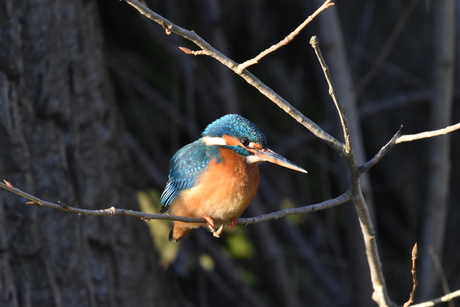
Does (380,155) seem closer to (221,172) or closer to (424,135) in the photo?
(424,135)

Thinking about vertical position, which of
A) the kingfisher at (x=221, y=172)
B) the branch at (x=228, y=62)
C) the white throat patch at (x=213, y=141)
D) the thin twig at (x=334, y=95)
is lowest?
the thin twig at (x=334, y=95)

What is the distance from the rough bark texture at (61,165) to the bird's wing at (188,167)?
0.50m

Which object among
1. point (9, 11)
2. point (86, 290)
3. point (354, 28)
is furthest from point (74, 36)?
point (354, 28)

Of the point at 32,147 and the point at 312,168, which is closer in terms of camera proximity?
the point at 32,147

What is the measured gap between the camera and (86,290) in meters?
2.97

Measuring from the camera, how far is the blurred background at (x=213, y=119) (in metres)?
2.94

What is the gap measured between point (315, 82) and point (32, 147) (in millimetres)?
2997

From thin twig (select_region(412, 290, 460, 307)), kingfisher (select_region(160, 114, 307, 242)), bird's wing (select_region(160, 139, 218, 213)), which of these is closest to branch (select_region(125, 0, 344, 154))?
thin twig (select_region(412, 290, 460, 307))

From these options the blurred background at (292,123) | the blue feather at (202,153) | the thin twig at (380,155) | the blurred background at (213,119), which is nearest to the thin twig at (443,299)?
the thin twig at (380,155)

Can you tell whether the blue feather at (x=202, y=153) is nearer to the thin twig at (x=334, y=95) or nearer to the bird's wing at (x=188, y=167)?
the bird's wing at (x=188, y=167)

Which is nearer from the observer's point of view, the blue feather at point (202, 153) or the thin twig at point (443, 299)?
the thin twig at point (443, 299)

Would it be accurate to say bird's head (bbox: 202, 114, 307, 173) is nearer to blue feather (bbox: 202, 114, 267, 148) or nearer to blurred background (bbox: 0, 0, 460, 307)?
blue feather (bbox: 202, 114, 267, 148)

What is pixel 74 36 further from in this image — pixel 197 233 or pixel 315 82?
pixel 315 82

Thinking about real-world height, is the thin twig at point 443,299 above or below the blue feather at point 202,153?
below
